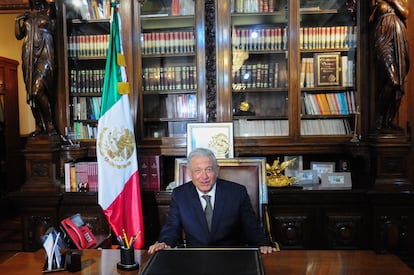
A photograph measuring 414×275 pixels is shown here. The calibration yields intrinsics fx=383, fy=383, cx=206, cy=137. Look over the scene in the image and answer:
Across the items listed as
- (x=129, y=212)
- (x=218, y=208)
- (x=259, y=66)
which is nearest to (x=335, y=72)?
(x=259, y=66)

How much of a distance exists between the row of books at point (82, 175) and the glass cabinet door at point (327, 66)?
1844 millimetres

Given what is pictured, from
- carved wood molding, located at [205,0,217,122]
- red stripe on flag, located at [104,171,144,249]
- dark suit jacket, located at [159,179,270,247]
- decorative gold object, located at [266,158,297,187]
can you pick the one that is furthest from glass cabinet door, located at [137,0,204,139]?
dark suit jacket, located at [159,179,270,247]

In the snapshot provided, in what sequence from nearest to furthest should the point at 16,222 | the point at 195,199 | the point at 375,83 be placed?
the point at 195,199 < the point at 375,83 < the point at 16,222

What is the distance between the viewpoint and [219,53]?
10.9 feet

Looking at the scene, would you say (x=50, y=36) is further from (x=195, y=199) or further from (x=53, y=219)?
(x=195, y=199)

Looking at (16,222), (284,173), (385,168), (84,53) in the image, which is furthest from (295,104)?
(16,222)

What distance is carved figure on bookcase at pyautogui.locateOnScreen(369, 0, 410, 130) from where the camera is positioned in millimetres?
2957

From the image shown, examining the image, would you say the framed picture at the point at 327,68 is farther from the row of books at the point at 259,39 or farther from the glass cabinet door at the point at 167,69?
the glass cabinet door at the point at 167,69

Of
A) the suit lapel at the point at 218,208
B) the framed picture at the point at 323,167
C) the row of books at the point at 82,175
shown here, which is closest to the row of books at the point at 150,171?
the row of books at the point at 82,175

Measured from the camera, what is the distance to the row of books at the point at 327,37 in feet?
11.1

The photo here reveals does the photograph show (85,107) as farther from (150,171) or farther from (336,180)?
(336,180)

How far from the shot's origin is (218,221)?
2113mm

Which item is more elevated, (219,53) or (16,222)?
(219,53)

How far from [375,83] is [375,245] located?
52.4 inches
